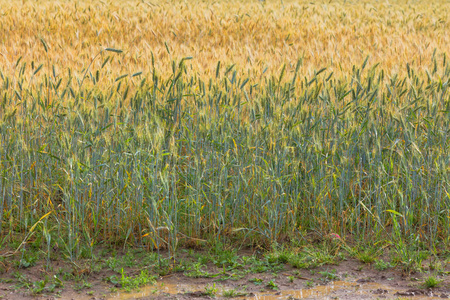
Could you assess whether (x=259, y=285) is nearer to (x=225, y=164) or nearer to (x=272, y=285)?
(x=272, y=285)

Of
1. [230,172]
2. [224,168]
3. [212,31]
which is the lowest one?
[230,172]

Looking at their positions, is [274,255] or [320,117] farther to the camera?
[320,117]

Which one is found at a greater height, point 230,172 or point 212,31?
point 212,31

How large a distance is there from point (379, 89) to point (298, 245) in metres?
1.25

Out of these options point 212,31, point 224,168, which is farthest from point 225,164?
Answer: point 212,31

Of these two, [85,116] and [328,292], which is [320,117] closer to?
[328,292]

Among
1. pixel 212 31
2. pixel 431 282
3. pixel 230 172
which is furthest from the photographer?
pixel 212 31

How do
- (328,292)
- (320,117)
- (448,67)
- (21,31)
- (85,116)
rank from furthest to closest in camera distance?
(21,31) < (448,67) < (320,117) < (85,116) < (328,292)

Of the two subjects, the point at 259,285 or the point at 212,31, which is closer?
the point at 259,285

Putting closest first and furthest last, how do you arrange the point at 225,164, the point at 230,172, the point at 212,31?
1. the point at 225,164
2. the point at 230,172
3. the point at 212,31

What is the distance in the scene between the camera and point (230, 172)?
3.76 m

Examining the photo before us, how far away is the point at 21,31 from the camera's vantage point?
824 centimetres

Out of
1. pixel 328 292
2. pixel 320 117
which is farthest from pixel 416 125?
pixel 328 292

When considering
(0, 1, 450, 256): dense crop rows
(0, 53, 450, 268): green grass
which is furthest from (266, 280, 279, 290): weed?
(0, 1, 450, 256): dense crop rows
